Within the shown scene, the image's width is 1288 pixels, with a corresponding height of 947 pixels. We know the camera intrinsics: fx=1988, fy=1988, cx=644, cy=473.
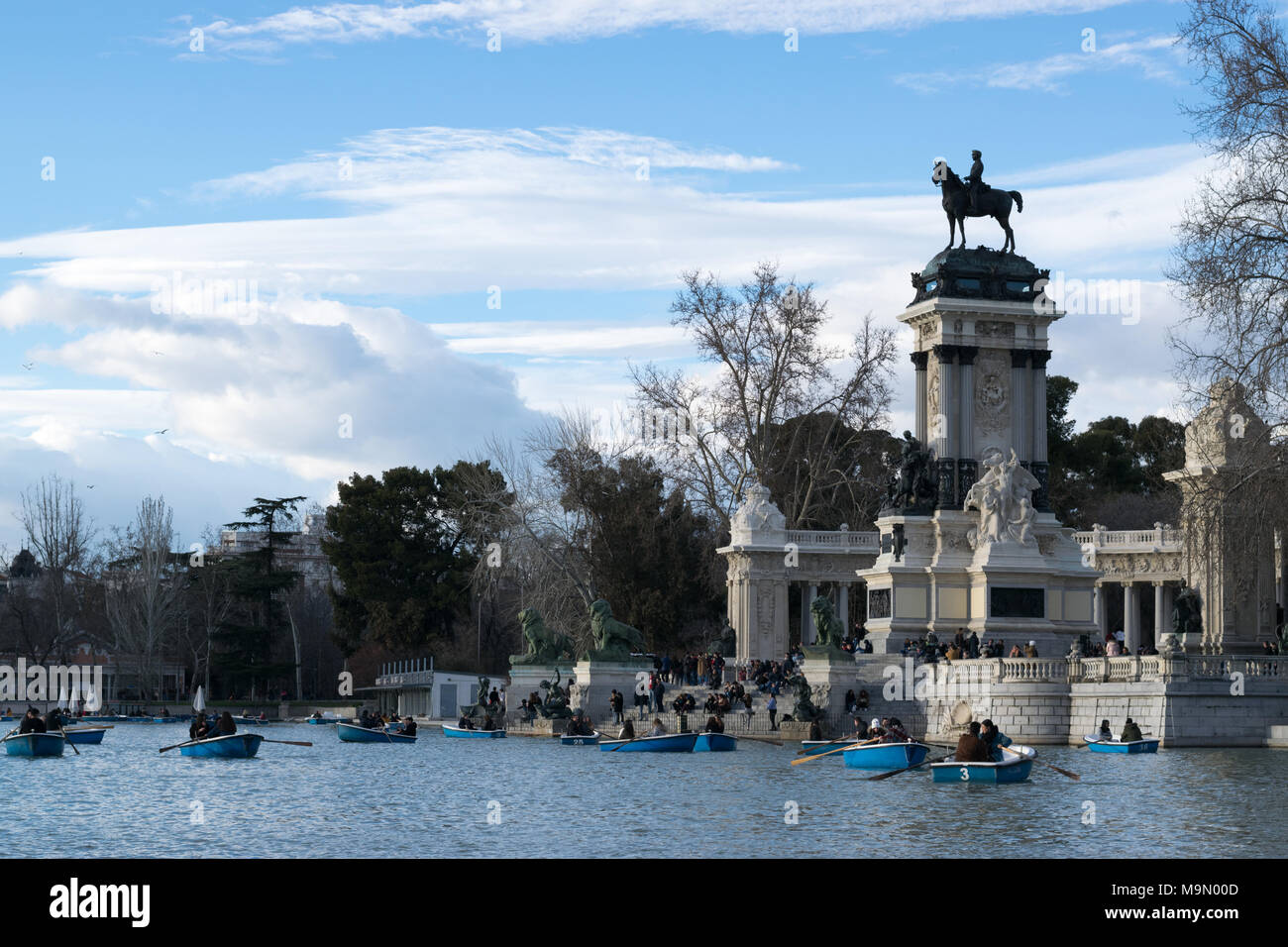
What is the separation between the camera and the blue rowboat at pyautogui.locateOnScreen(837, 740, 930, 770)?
126 ft

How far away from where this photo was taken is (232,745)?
4784 cm

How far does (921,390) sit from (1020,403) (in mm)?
3060

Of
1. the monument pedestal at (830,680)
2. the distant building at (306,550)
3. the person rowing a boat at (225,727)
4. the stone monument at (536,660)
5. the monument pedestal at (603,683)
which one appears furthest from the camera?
the distant building at (306,550)

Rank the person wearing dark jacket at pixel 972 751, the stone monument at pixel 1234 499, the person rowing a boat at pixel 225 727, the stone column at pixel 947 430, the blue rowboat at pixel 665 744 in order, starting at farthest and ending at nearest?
the stone column at pixel 947 430 < the person rowing a boat at pixel 225 727 < the blue rowboat at pixel 665 744 < the stone monument at pixel 1234 499 < the person wearing dark jacket at pixel 972 751

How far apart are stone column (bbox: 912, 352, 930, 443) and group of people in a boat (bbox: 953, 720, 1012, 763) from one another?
2683cm

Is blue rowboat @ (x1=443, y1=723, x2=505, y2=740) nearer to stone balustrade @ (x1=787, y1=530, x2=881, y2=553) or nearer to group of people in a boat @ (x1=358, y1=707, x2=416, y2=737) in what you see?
group of people in a boat @ (x1=358, y1=707, x2=416, y2=737)

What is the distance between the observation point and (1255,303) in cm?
3691

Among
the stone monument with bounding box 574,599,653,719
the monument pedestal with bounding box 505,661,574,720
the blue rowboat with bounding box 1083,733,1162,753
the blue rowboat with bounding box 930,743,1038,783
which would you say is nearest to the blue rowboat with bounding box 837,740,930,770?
the blue rowboat with bounding box 930,743,1038,783

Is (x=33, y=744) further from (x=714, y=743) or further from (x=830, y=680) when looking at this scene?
(x=830, y=680)

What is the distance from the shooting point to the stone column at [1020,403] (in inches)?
2406

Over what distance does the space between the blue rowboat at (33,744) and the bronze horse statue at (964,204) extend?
99.6ft

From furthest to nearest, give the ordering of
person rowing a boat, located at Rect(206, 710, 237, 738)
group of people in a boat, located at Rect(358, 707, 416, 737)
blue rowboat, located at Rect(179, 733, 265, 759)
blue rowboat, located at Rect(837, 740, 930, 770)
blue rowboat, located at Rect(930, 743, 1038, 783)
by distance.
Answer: group of people in a boat, located at Rect(358, 707, 416, 737) → person rowing a boat, located at Rect(206, 710, 237, 738) → blue rowboat, located at Rect(179, 733, 265, 759) → blue rowboat, located at Rect(837, 740, 930, 770) → blue rowboat, located at Rect(930, 743, 1038, 783)

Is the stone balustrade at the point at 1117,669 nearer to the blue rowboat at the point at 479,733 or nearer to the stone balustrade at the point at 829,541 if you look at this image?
the blue rowboat at the point at 479,733

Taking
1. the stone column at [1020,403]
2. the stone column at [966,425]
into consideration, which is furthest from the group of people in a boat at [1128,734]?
the stone column at [1020,403]
